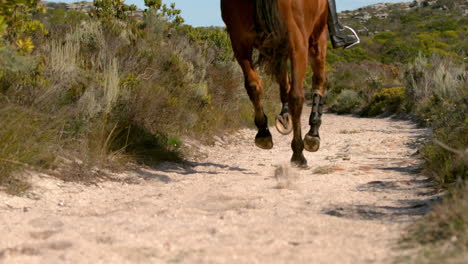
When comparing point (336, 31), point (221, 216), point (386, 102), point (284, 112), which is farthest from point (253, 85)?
point (386, 102)

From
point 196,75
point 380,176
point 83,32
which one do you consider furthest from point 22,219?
point 196,75

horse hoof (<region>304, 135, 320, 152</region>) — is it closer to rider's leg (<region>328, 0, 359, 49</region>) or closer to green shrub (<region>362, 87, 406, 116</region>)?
rider's leg (<region>328, 0, 359, 49</region>)

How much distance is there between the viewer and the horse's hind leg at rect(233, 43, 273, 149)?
245 inches

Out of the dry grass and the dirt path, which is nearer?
the dry grass

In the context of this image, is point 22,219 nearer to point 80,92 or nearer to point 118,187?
point 118,187

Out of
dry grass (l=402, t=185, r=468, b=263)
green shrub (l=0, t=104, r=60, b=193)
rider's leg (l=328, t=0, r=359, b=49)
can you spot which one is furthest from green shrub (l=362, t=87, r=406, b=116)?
dry grass (l=402, t=185, r=468, b=263)

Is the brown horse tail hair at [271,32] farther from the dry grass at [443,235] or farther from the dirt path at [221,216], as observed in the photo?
the dry grass at [443,235]

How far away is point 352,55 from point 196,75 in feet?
112

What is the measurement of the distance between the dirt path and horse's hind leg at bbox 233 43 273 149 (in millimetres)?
434

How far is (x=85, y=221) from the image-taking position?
374 centimetres

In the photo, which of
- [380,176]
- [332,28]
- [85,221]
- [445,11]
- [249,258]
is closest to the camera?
[249,258]

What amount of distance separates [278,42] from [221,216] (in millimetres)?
2933

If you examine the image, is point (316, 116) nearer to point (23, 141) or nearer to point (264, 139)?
point (264, 139)

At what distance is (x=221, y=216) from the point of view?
3.76 metres
